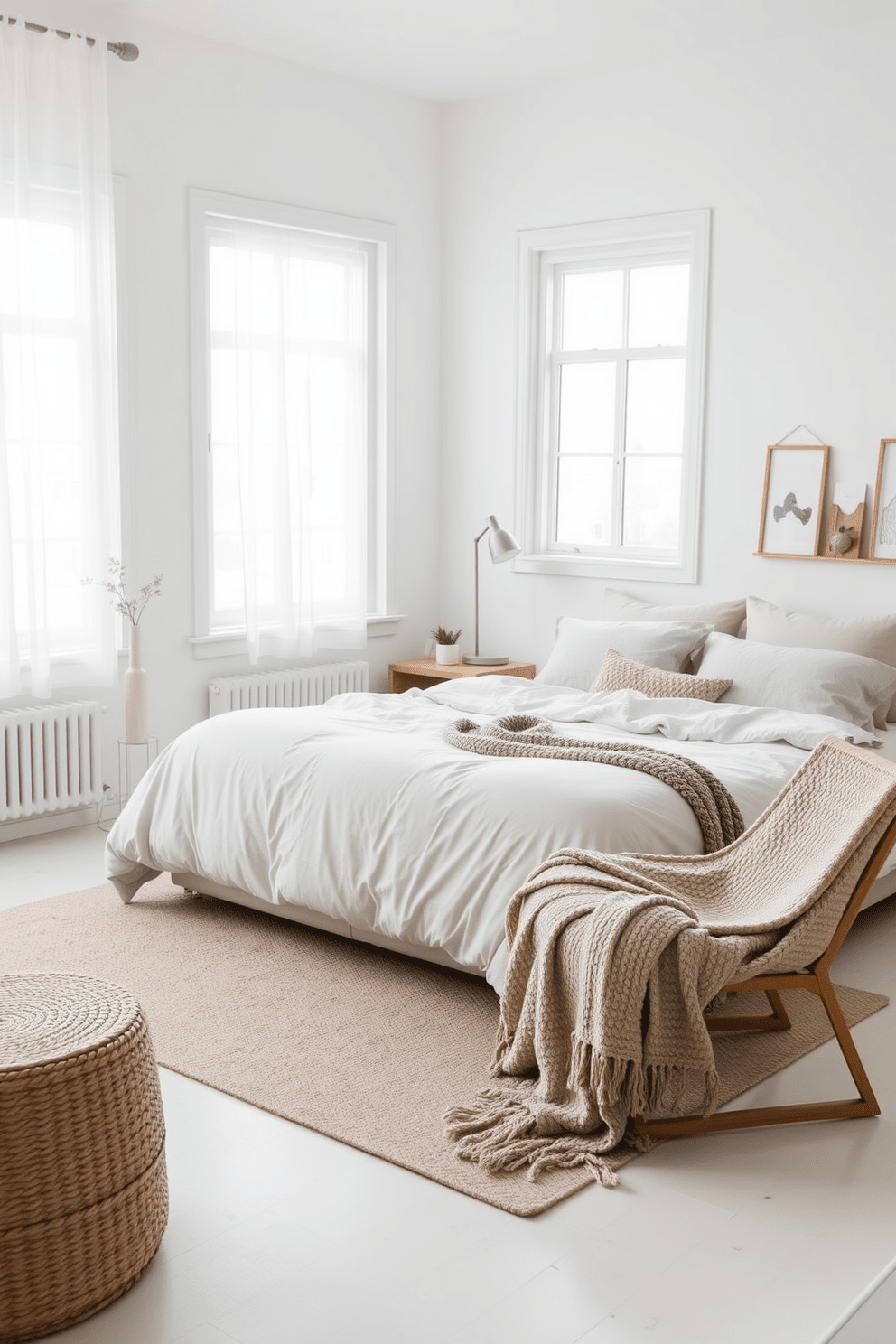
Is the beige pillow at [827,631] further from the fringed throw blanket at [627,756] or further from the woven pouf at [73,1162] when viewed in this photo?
the woven pouf at [73,1162]

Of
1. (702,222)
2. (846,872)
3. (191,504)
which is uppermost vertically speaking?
(702,222)

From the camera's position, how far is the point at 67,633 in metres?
4.78

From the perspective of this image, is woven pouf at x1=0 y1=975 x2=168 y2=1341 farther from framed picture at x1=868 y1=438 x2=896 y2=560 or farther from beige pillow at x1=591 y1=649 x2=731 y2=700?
framed picture at x1=868 y1=438 x2=896 y2=560

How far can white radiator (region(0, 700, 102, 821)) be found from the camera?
4648 millimetres

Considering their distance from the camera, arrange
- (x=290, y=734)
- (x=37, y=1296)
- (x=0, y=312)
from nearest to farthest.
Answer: (x=37, y=1296) < (x=290, y=734) < (x=0, y=312)

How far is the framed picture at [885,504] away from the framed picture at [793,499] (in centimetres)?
22

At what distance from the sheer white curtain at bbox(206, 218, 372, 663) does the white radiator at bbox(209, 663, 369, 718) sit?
11cm

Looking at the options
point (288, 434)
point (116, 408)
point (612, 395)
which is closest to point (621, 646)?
point (612, 395)

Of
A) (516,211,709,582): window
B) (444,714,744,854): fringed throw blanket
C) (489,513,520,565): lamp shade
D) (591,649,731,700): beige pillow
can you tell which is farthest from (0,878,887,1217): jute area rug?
(516,211,709,582): window

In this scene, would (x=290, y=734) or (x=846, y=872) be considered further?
(x=290, y=734)

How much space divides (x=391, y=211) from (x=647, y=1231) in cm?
471

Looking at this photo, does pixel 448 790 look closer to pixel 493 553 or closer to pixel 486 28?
pixel 493 553

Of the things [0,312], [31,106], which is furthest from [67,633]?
[31,106]

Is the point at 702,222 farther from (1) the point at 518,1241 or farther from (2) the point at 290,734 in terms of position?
(1) the point at 518,1241
